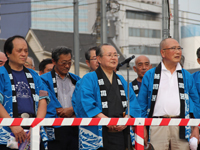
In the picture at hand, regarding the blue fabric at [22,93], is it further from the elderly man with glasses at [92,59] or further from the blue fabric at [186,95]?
the elderly man with glasses at [92,59]

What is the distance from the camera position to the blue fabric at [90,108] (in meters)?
3.76

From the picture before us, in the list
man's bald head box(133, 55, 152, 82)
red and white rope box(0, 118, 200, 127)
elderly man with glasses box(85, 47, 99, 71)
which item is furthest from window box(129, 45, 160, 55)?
red and white rope box(0, 118, 200, 127)

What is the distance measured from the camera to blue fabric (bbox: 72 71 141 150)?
3.76 meters

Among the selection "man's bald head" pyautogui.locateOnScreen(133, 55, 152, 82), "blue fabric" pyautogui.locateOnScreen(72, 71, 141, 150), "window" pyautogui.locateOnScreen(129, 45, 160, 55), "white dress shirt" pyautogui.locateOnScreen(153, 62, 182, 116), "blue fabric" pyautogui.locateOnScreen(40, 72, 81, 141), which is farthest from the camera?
"window" pyautogui.locateOnScreen(129, 45, 160, 55)

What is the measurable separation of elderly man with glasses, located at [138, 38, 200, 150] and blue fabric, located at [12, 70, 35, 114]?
1.45m

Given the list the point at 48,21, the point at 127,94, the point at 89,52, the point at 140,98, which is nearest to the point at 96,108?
the point at 127,94

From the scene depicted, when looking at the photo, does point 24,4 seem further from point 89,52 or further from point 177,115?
point 177,115

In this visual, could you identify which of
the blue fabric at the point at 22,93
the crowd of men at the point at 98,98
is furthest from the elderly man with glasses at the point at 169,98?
the blue fabric at the point at 22,93

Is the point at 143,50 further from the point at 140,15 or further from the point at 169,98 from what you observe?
the point at 169,98

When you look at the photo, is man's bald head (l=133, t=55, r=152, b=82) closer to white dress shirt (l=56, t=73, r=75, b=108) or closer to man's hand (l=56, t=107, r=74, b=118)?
white dress shirt (l=56, t=73, r=75, b=108)

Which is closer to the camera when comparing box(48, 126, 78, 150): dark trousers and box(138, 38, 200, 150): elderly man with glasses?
box(138, 38, 200, 150): elderly man with glasses

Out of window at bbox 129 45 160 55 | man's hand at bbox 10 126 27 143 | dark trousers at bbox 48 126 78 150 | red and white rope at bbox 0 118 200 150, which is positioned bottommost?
dark trousers at bbox 48 126 78 150

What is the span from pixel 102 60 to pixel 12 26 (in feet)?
27.1

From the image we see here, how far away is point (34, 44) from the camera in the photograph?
15.1 metres
